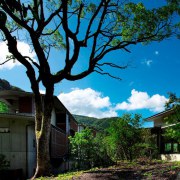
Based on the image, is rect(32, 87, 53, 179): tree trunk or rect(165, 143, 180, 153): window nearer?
rect(32, 87, 53, 179): tree trunk

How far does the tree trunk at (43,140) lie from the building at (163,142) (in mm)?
11641

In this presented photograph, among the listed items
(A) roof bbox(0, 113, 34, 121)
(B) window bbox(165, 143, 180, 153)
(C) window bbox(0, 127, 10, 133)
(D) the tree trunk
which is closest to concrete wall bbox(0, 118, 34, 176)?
(C) window bbox(0, 127, 10, 133)

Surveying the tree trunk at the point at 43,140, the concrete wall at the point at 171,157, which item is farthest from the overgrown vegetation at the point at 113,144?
the tree trunk at the point at 43,140

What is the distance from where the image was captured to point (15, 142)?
73.2ft

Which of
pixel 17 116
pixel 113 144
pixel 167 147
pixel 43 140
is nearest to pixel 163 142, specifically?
pixel 167 147

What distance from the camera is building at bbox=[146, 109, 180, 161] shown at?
87.4 ft

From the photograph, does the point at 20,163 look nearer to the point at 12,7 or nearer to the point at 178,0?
the point at 178,0

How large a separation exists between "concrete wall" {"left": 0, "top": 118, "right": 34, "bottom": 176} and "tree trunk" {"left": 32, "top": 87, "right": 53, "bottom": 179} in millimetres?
5253

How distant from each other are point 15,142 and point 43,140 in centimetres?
600

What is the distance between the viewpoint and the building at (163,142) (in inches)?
1049

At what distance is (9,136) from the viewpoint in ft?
72.9

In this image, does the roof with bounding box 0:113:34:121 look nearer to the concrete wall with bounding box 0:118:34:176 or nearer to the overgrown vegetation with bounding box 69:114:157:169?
the concrete wall with bounding box 0:118:34:176

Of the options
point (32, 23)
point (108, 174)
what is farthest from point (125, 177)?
point (32, 23)

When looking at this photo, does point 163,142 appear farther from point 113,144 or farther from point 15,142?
point 15,142
